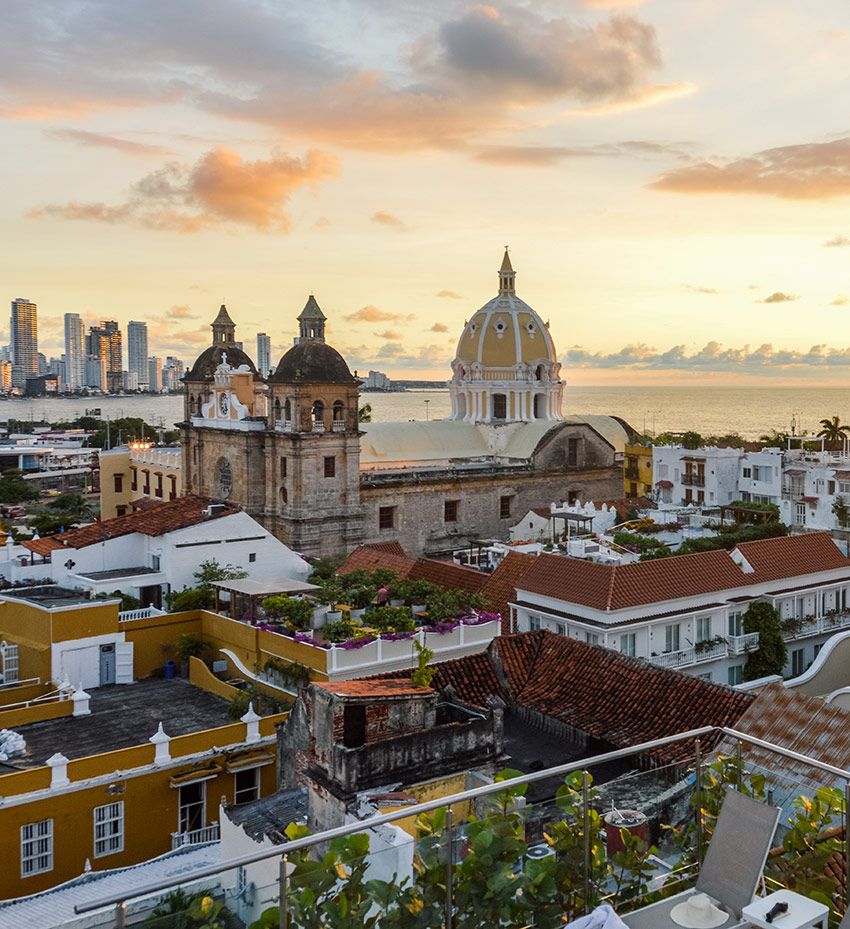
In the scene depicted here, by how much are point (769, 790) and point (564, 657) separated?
431 inches

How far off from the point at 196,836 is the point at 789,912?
1248cm

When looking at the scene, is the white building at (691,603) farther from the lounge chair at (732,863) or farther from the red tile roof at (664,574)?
the lounge chair at (732,863)

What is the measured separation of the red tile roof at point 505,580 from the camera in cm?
2716

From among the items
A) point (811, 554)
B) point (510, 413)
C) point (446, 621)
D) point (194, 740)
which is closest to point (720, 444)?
point (510, 413)

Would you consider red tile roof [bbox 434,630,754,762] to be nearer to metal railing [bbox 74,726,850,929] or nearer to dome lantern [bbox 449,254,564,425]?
metal railing [bbox 74,726,850,929]

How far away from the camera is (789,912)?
645 cm

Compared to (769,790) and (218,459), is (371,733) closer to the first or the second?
(769,790)

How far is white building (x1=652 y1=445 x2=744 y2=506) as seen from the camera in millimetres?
51344

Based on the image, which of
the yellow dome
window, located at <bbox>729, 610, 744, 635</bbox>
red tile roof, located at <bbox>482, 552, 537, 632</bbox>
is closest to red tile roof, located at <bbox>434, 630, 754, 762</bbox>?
window, located at <bbox>729, 610, 744, 635</bbox>

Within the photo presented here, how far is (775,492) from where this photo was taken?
158 feet

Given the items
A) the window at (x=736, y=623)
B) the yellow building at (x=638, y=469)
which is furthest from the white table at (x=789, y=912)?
the yellow building at (x=638, y=469)

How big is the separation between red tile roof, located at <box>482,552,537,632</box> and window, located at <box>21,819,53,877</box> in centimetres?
1337

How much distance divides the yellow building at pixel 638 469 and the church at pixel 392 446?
3.15 meters

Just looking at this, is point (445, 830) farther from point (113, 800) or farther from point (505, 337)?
point (505, 337)
